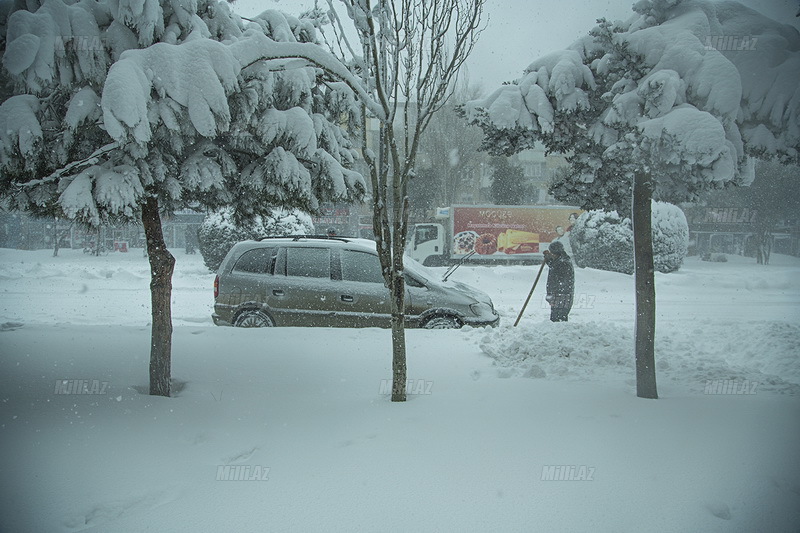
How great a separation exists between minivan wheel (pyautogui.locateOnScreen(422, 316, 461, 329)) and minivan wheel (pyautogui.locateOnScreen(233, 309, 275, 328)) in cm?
245

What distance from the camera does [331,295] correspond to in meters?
7.27

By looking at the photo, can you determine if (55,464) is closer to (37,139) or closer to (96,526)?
(96,526)

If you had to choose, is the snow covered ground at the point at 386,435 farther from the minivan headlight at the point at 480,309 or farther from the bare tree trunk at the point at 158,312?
the minivan headlight at the point at 480,309

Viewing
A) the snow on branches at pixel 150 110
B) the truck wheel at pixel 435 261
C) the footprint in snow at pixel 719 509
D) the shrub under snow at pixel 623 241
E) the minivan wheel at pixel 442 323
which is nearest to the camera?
the footprint in snow at pixel 719 509

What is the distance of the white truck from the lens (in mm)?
22219

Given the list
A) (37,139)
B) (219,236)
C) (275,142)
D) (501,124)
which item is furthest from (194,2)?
(219,236)

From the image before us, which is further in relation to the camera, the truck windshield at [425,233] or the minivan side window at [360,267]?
the truck windshield at [425,233]

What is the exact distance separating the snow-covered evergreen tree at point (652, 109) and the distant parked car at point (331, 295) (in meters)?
2.83

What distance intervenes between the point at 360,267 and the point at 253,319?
185 centimetres

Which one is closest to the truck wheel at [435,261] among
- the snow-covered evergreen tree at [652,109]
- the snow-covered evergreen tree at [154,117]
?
the snow-covered evergreen tree at [652,109]

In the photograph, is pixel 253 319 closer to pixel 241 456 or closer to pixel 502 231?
pixel 241 456

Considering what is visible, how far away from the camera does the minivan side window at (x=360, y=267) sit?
738 cm

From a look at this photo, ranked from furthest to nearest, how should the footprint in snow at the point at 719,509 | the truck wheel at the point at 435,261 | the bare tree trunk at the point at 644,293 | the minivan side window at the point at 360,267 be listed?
1. the truck wheel at the point at 435,261
2. the minivan side window at the point at 360,267
3. the bare tree trunk at the point at 644,293
4. the footprint in snow at the point at 719,509

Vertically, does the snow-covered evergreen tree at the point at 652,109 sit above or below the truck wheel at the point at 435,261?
above
